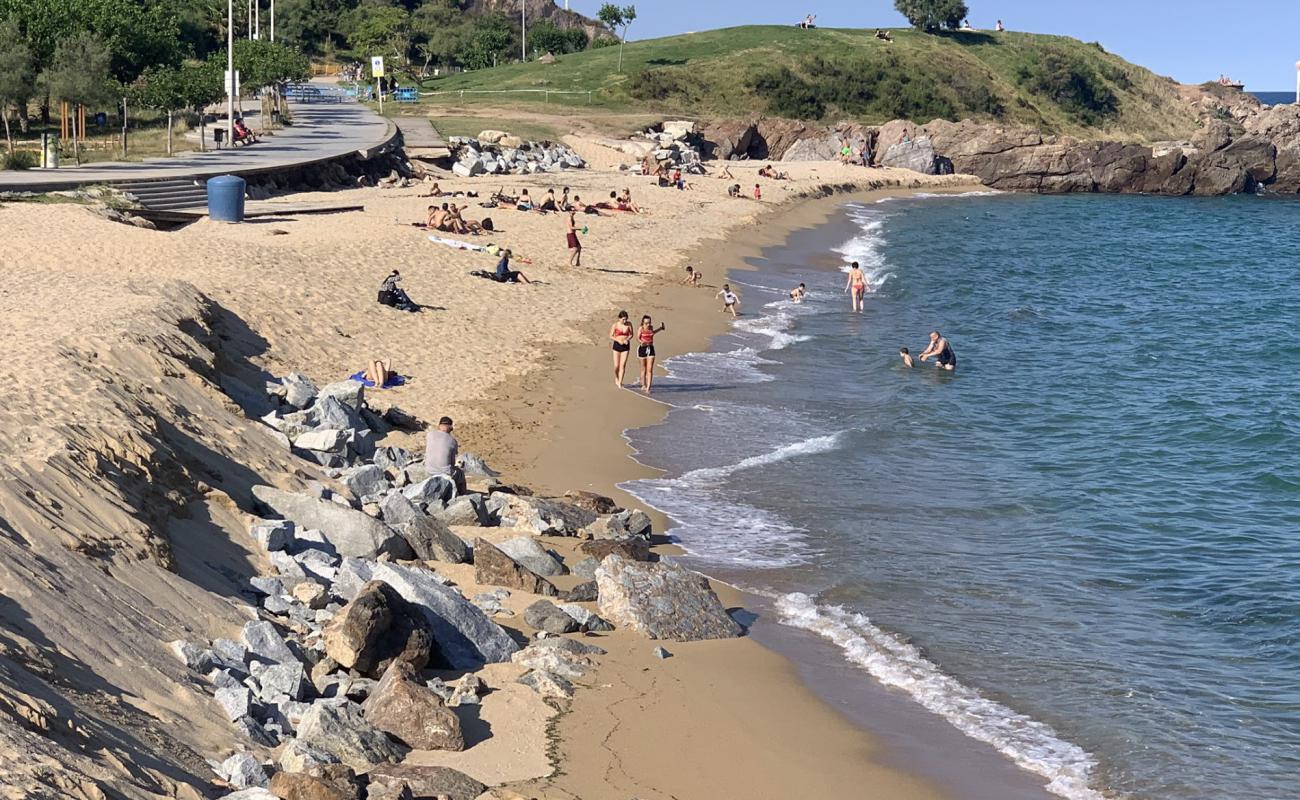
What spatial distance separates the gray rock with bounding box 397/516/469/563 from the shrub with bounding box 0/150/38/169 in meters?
27.7

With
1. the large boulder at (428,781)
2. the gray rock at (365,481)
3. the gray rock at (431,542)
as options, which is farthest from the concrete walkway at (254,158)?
the large boulder at (428,781)

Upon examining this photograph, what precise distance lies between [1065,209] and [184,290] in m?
59.4

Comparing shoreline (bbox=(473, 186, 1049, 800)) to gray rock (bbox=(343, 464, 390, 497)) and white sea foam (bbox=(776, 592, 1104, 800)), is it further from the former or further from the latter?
gray rock (bbox=(343, 464, 390, 497))

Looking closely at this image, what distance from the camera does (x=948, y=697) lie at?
442 inches

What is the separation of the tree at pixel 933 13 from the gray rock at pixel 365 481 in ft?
390

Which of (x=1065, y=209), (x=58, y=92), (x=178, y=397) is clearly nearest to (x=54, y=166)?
(x=58, y=92)

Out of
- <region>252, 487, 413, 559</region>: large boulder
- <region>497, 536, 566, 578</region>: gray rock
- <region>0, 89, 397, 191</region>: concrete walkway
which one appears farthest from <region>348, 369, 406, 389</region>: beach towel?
<region>0, 89, 397, 191</region>: concrete walkway

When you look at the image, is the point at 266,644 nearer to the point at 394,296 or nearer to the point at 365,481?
the point at 365,481

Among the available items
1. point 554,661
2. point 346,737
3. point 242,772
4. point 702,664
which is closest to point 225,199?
point 702,664

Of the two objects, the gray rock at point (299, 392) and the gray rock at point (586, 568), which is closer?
the gray rock at point (586, 568)

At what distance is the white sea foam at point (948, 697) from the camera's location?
10070mm

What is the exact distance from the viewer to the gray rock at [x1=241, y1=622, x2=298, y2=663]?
958 centimetres

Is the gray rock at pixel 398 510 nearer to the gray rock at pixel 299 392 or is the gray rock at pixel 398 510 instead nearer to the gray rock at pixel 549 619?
the gray rock at pixel 549 619

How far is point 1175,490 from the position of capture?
18.7 metres
